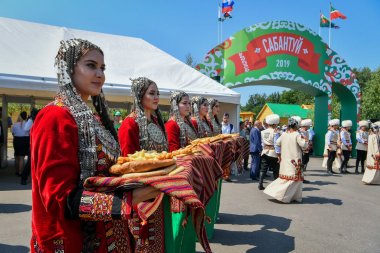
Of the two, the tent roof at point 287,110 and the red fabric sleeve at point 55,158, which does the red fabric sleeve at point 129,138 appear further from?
the tent roof at point 287,110

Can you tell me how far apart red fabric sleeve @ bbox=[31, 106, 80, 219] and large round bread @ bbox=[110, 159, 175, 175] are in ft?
0.59

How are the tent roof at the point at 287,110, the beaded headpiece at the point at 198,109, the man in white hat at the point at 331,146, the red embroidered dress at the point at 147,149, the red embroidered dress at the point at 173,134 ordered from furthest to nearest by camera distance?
the tent roof at the point at 287,110, the man in white hat at the point at 331,146, the beaded headpiece at the point at 198,109, the red embroidered dress at the point at 173,134, the red embroidered dress at the point at 147,149

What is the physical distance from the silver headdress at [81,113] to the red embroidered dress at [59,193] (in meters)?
0.05

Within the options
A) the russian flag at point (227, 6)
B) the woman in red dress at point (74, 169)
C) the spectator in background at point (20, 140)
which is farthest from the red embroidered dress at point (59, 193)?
the russian flag at point (227, 6)

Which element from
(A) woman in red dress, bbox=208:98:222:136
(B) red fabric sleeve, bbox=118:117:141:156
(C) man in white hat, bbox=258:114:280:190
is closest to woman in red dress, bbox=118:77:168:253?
(B) red fabric sleeve, bbox=118:117:141:156

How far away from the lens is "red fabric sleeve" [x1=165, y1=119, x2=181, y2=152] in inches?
158

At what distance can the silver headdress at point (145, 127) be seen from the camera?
3.01 meters

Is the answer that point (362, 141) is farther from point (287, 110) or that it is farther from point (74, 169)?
point (287, 110)

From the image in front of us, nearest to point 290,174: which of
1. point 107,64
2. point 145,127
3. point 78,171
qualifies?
point 145,127

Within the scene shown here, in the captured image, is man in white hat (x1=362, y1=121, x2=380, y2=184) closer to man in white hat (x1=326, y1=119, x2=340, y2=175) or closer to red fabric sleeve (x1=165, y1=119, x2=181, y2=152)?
man in white hat (x1=326, y1=119, x2=340, y2=175)

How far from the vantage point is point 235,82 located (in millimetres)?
15312

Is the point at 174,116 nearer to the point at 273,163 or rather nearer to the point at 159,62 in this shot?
the point at 273,163

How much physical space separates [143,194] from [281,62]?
1556cm

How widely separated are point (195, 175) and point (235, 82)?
13444mm
